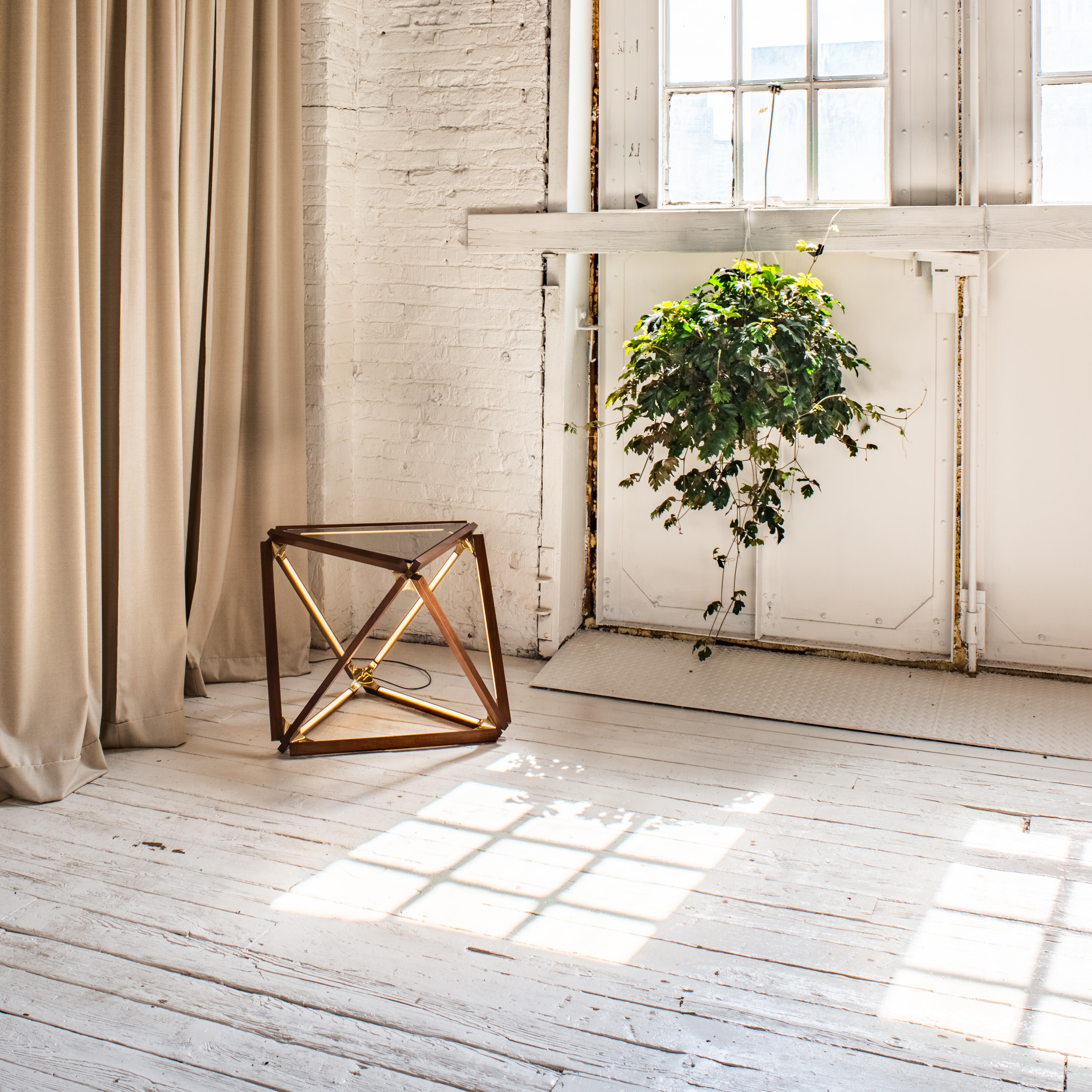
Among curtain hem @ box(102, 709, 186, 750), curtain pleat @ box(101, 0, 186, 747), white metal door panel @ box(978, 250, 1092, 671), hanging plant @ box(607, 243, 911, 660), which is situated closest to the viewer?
curtain pleat @ box(101, 0, 186, 747)

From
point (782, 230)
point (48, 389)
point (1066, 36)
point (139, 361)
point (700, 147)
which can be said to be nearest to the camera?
point (48, 389)

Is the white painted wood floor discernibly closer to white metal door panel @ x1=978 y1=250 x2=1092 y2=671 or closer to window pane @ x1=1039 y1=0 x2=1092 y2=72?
white metal door panel @ x1=978 y1=250 x2=1092 y2=671

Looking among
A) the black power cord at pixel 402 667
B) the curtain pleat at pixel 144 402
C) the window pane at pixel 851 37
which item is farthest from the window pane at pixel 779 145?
the black power cord at pixel 402 667

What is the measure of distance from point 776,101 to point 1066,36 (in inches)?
33.0

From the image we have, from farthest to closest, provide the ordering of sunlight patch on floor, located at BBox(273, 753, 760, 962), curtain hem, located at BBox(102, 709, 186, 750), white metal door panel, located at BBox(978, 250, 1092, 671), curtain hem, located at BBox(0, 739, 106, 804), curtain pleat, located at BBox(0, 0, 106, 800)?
1. white metal door panel, located at BBox(978, 250, 1092, 671)
2. curtain hem, located at BBox(102, 709, 186, 750)
3. curtain hem, located at BBox(0, 739, 106, 804)
4. curtain pleat, located at BBox(0, 0, 106, 800)
5. sunlight patch on floor, located at BBox(273, 753, 760, 962)

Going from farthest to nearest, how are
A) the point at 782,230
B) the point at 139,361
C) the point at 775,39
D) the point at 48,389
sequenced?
the point at 775,39 → the point at 782,230 → the point at 139,361 → the point at 48,389

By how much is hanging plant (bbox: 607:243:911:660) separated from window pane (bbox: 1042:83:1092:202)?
72 cm

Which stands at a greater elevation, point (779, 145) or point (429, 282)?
point (779, 145)

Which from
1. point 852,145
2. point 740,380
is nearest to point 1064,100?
point 852,145

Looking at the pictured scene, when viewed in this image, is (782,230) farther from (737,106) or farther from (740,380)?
(740,380)

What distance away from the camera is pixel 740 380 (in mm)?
3100

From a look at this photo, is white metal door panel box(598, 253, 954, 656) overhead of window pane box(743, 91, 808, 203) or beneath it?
beneath

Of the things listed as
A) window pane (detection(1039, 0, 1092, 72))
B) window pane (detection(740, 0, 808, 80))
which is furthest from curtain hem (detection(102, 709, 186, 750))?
window pane (detection(1039, 0, 1092, 72))

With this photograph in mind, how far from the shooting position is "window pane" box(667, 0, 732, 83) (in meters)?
3.53
